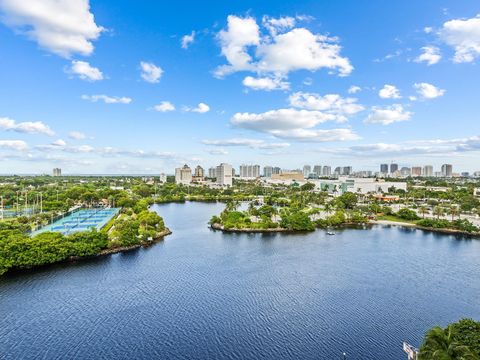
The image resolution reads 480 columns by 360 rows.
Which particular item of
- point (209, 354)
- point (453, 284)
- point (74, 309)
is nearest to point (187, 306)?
point (209, 354)

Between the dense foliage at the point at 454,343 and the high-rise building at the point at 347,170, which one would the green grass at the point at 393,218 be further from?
the high-rise building at the point at 347,170

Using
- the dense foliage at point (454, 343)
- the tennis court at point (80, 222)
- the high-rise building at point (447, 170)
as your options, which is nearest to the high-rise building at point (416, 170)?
the high-rise building at point (447, 170)

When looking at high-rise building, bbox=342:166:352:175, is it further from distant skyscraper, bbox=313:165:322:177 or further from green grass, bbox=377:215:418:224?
green grass, bbox=377:215:418:224

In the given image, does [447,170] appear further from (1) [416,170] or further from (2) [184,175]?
(2) [184,175]

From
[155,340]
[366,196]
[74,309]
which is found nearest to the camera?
[155,340]

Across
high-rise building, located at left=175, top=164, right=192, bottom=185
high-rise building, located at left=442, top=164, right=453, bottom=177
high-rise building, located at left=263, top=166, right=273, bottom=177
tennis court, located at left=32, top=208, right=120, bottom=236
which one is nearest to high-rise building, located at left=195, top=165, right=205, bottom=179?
high-rise building, located at left=175, top=164, right=192, bottom=185

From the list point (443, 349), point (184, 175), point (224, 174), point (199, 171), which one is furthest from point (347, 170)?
point (443, 349)

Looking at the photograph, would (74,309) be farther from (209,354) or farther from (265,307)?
(265,307)
